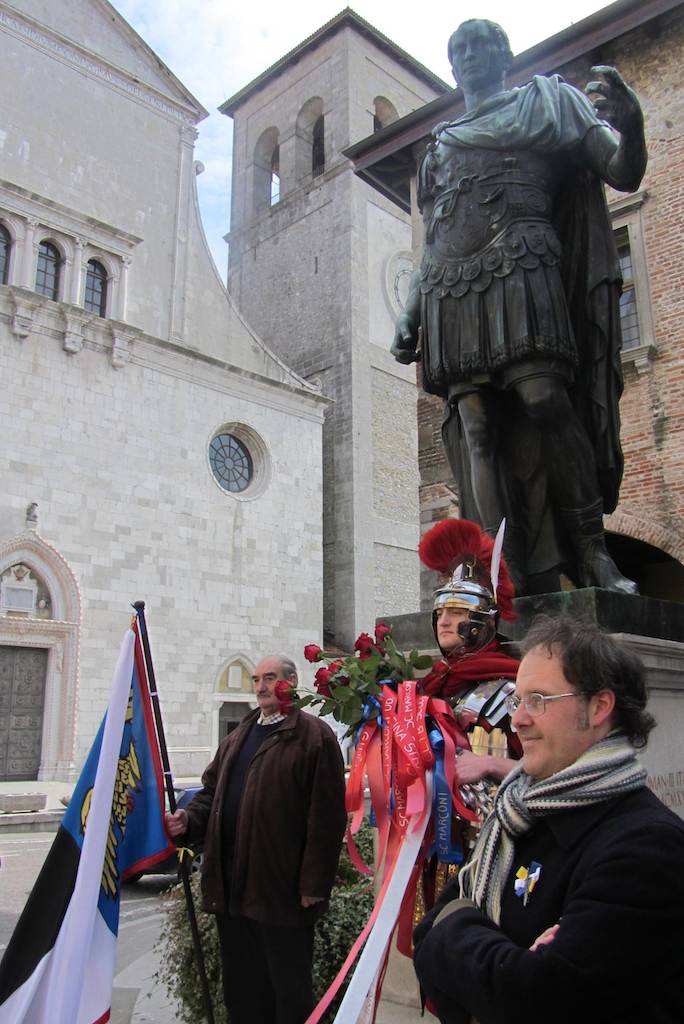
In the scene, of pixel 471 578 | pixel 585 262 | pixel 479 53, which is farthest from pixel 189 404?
pixel 471 578

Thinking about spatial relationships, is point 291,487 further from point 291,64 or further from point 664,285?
point 291,64

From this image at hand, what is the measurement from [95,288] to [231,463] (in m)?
5.49

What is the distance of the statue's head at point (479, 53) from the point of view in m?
3.80

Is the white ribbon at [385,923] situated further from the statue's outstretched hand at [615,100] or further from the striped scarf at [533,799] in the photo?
the statue's outstretched hand at [615,100]

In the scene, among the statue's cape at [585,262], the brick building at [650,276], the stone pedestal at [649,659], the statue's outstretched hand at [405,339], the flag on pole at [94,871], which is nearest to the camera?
the flag on pole at [94,871]

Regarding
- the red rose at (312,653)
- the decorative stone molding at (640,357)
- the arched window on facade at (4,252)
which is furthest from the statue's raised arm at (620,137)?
the arched window on facade at (4,252)

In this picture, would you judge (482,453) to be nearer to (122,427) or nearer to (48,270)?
(122,427)

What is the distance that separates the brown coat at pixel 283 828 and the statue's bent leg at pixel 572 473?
1.32m

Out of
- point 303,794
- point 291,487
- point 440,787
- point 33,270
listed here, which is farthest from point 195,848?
point 291,487

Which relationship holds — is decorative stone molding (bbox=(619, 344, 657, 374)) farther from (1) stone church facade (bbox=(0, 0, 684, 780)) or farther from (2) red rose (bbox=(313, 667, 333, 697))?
(2) red rose (bbox=(313, 667, 333, 697))

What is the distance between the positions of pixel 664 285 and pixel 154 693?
10942 millimetres

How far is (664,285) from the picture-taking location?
1202cm

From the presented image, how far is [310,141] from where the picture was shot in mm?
31422

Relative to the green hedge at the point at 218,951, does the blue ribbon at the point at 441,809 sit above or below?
above
